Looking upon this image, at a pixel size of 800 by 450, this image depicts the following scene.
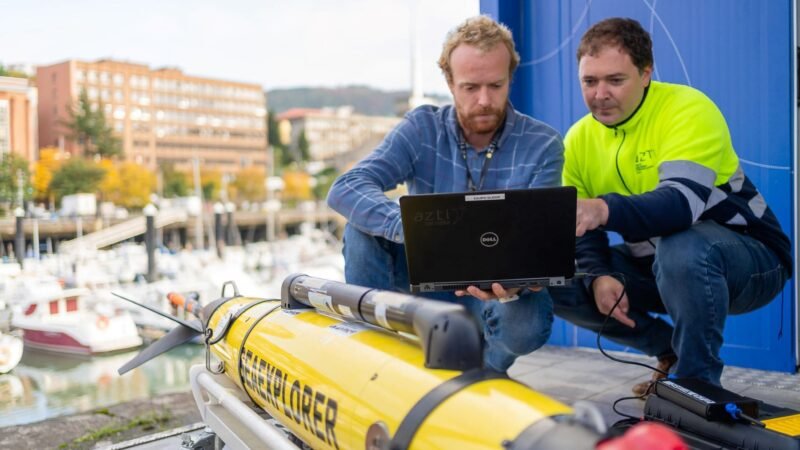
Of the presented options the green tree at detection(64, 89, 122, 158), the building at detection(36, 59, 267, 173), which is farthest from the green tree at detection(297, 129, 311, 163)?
the green tree at detection(64, 89, 122, 158)

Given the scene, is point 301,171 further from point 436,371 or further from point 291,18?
point 436,371

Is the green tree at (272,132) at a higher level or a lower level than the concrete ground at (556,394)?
higher

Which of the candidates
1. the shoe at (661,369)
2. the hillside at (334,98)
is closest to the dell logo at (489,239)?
the shoe at (661,369)

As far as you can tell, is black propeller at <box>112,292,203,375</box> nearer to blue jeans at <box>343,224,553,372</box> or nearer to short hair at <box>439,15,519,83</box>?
blue jeans at <box>343,224,553,372</box>

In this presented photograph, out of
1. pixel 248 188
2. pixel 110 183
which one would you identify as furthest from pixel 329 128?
pixel 110 183

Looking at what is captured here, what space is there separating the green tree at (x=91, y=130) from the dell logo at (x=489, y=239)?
28.4 m

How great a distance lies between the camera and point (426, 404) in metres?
1.06

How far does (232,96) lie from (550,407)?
200 ft

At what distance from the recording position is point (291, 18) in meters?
82.0

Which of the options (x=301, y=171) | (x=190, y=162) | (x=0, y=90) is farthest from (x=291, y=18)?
(x=0, y=90)

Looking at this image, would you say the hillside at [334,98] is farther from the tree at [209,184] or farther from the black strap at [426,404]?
the black strap at [426,404]

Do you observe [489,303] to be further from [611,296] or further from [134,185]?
[134,185]

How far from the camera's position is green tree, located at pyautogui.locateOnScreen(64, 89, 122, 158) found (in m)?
28.4

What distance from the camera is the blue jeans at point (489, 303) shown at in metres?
2.03
